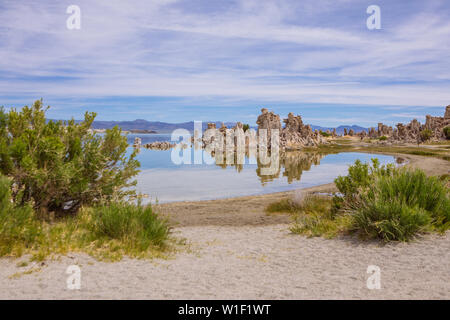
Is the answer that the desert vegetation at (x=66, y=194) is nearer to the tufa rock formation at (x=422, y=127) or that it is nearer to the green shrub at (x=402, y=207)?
the green shrub at (x=402, y=207)


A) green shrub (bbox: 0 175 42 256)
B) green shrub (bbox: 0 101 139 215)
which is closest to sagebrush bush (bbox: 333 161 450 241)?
green shrub (bbox: 0 101 139 215)

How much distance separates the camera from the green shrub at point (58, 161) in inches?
380

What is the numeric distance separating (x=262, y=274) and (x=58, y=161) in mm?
6070

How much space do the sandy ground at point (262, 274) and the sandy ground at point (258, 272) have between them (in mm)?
15

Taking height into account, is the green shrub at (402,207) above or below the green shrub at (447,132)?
below

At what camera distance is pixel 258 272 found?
7.26m

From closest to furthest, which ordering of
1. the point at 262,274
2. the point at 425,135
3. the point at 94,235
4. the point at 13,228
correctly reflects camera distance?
the point at 262,274 < the point at 13,228 < the point at 94,235 < the point at 425,135

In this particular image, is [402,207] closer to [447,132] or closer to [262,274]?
[262,274]

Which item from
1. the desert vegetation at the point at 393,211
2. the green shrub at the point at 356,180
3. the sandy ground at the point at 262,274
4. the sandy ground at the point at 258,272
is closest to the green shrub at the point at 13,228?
the sandy ground at the point at 262,274

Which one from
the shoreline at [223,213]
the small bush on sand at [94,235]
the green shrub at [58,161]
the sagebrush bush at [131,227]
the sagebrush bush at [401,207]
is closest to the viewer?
the small bush on sand at [94,235]

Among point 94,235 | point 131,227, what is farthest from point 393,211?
point 94,235

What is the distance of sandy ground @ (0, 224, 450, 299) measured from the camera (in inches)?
229

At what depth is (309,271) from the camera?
7.27m
